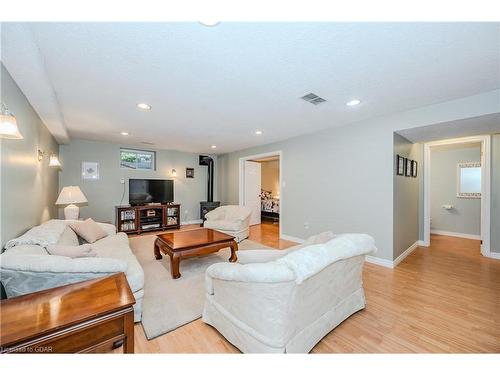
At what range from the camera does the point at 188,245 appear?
2.93 m

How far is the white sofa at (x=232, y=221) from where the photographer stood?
443 cm

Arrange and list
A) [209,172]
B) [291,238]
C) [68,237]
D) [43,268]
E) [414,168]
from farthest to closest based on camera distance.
Answer: [209,172], [291,238], [414,168], [68,237], [43,268]

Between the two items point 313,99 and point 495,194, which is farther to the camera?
point 495,194

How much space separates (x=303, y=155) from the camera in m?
4.48

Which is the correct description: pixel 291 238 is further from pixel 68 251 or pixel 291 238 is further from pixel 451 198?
pixel 451 198

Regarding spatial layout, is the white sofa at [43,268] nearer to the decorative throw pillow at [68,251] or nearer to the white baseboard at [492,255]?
the decorative throw pillow at [68,251]

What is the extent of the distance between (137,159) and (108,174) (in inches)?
33.3

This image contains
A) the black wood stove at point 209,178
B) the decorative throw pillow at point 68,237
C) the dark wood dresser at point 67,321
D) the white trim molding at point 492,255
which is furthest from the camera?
the black wood stove at point 209,178

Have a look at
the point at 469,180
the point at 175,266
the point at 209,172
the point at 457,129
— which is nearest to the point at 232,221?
the point at 175,266

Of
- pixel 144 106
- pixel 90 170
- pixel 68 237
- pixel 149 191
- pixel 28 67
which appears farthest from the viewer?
pixel 149 191

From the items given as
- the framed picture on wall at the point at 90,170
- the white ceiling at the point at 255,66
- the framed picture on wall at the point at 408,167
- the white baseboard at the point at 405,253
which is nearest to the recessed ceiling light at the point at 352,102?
the white ceiling at the point at 255,66

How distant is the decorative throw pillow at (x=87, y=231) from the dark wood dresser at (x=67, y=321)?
6.65ft

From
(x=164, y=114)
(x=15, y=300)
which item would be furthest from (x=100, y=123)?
(x=15, y=300)

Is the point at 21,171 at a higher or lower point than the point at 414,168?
lower
